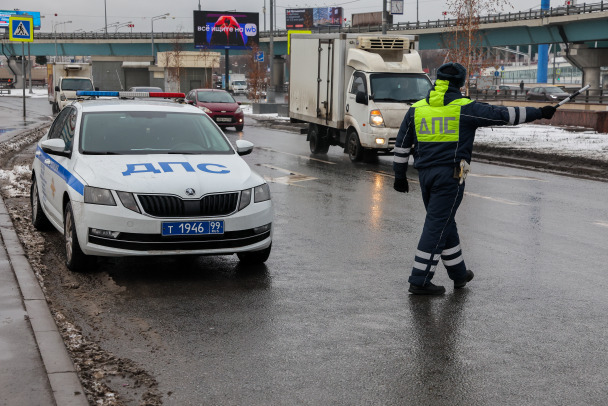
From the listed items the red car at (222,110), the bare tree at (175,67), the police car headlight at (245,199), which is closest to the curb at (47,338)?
the police car headlight at (245,199)

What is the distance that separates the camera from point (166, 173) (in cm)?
737

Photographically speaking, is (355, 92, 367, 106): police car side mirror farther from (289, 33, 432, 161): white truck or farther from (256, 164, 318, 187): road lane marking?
(256, 164, 318, 187): road lane marking

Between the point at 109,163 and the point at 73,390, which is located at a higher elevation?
the point at 109,163

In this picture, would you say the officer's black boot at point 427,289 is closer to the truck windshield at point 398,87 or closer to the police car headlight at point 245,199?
the police car headlight at point 245,199

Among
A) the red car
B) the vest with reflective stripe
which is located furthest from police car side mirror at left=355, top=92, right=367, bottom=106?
the red car

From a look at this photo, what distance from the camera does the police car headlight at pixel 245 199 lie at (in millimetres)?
7397

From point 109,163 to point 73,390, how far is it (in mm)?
3500

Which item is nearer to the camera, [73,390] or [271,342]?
[73,390]

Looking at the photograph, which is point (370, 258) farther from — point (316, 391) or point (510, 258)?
point (316, 391)

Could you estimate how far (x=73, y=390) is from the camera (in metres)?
4.53

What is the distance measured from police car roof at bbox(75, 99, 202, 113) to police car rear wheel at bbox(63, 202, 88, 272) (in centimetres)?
158

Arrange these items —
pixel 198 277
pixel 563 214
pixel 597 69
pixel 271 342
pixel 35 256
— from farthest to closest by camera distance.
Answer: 1. pixel 597 69
2. pixel 563 214
3. pixel 35 256
4. pixel 198 277
5. pixel 271 342

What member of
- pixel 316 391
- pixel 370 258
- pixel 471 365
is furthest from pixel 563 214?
pixel 316 391

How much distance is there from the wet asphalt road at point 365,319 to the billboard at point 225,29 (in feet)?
167
